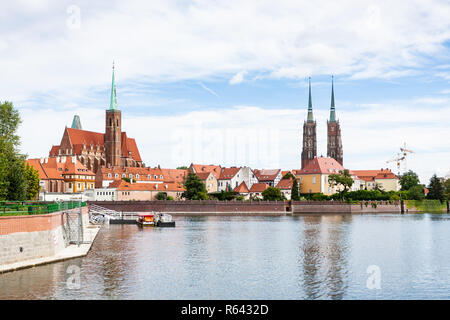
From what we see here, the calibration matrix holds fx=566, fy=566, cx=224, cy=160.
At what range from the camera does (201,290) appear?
28.2m

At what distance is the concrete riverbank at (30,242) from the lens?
3016 cm

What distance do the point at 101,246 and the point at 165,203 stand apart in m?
74.8

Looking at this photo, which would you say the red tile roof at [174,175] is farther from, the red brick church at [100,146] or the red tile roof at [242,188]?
the red tile roof at [242,188]

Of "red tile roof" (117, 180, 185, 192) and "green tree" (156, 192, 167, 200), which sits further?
"green tree" (156, 192, 167, 200)

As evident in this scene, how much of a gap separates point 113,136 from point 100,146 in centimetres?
580

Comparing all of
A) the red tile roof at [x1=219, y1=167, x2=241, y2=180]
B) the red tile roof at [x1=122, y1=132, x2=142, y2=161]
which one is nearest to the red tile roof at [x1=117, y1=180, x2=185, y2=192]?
the red tile roof at [x1=219, y1=167, x2=241, y2=180]

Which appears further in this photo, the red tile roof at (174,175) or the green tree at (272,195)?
the red tile roof at (174,175)

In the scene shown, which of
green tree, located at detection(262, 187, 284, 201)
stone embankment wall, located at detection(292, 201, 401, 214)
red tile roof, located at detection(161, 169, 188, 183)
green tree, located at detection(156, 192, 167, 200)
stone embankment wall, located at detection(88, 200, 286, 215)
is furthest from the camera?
red tile roof, located at detection(161, 169, 188, 183)

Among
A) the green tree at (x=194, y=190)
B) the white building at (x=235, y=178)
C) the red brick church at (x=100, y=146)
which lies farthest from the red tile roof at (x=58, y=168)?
the white building at (x=235, y=178)

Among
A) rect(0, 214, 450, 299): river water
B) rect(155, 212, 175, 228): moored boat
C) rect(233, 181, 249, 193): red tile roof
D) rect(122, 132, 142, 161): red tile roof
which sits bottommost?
rect(0, 214, 450, 299): river water

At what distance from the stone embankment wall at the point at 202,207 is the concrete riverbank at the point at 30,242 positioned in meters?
82.9

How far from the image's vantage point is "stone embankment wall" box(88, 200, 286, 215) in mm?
120500

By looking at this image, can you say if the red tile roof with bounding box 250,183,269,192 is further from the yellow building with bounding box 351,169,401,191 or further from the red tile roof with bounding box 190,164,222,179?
the yellow building with bounding box 351,169,401,191
